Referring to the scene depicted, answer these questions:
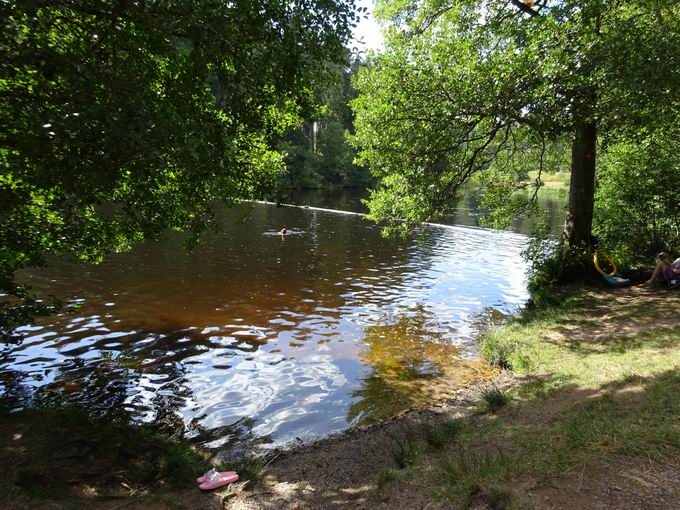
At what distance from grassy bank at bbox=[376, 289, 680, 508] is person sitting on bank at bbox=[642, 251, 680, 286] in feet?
9.40

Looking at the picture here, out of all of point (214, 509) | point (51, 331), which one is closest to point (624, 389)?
point (214, 509)

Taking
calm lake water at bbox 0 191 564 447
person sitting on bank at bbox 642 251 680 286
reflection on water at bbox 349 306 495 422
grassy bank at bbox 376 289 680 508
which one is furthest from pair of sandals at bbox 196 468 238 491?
person sitting on bank at bbox 642 251 680 286

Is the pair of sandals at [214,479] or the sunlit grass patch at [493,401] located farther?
the sunlit grass patch at [493,401]

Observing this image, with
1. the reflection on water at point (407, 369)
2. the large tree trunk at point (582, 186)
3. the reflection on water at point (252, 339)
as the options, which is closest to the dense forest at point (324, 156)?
the reflection on water at point (252, 339)

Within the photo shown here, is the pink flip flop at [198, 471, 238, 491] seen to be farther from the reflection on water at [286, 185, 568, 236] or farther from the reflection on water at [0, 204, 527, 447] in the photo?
the reflection on water at [286, 185, 568, 236]

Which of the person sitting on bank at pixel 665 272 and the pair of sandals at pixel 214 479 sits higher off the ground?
the person sitting on bank at pixel 665 272

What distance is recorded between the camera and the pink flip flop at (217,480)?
4.72 metres

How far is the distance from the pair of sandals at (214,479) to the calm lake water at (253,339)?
1506mm

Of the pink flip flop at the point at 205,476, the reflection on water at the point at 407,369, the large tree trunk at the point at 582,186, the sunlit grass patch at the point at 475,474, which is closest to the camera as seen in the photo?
the sunlit grass patch at the point at 475,474

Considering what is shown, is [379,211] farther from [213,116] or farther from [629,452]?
[629,452]

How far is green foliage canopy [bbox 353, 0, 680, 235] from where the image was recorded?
8375 mm

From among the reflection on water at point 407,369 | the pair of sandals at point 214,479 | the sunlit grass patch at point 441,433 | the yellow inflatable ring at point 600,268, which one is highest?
the yellow inflatable ring at point 600,268

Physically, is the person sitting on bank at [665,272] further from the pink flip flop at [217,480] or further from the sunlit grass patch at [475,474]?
the pink flip flop at [217,480]

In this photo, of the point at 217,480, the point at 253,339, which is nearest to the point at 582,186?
the point at 253,339
